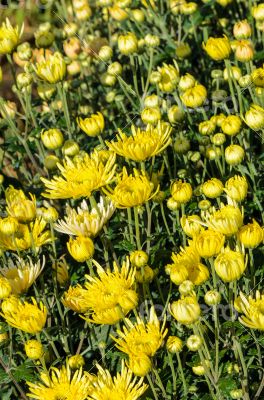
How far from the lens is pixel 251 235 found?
6.32 feet

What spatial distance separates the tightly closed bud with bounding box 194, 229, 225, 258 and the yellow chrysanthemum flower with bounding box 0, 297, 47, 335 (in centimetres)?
44

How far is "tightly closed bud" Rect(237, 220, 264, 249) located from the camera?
192cm

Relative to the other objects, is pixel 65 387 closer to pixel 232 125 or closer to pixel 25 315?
pixel 25 315

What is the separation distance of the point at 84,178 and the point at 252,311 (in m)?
0.69

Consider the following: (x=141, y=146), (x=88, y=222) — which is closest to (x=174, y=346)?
(x=88, y=222)

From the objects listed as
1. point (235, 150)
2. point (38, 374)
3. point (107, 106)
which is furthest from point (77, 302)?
point (107, 106)

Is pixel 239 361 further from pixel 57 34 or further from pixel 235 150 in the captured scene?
pixel 57 34

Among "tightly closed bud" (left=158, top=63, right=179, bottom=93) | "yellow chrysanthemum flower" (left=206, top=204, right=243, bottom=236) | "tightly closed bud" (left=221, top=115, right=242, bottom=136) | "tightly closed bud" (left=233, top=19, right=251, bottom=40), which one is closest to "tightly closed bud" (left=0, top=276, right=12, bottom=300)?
"yellow chrysanthemum flower" (left=206, top=204, right=243, bottom=236)

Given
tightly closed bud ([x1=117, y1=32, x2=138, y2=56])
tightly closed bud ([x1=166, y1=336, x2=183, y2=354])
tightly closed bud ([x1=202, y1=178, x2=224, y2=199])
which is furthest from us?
tightly closed bud ([x1=117, y1=32, x2=138, y2=56])

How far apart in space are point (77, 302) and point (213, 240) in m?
0.48

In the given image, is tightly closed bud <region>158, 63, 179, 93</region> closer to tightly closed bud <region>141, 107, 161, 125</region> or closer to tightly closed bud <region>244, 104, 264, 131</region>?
tightly closed bud <region>141, 107, 161, 125</region>

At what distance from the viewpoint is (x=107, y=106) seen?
Answer: 3.67 metres

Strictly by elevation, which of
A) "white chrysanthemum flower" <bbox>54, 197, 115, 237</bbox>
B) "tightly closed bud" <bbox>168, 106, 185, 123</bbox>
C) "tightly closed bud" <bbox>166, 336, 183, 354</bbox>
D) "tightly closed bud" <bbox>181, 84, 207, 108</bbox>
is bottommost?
"tightly closed bud" <bbox>166, 336, 183, 354</bbox>

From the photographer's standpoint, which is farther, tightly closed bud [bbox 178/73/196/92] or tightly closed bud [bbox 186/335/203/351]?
tightly closed bud [bbox 178/73/196/92]
